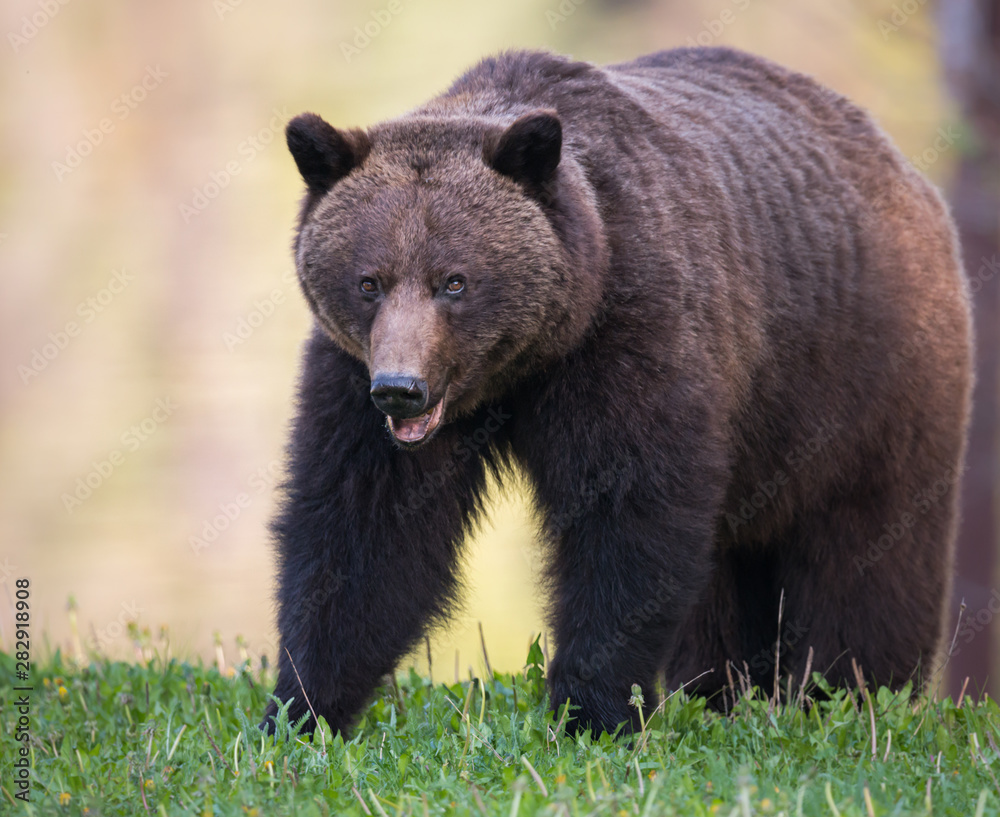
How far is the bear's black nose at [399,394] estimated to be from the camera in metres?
4.28

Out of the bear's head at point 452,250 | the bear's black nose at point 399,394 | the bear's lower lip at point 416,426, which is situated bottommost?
the bear's lower lip at point 416,426

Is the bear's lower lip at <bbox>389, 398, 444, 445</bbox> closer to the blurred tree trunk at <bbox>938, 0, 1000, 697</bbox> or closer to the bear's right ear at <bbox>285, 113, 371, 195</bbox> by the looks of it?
the bear's right ear at <bbox>285, 113, 371, 195</bbox>

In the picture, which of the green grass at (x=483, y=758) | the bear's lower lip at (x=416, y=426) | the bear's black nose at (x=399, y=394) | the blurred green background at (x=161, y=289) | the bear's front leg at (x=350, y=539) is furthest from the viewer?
the blurred green background at (x=161, y=289)

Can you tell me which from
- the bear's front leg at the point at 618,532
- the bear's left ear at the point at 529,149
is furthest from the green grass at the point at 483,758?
the bear's left ear at the point at 529,149

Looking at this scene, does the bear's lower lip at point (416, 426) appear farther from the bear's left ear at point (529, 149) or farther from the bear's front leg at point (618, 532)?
the bear's left ear at point (529, 149)

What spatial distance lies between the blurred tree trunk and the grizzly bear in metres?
6.44

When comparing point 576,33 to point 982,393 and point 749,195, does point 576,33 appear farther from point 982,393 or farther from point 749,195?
point 749,195

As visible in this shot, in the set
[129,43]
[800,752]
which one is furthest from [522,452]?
[129,43]

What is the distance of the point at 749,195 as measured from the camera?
226 inches

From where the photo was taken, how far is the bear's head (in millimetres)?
4621

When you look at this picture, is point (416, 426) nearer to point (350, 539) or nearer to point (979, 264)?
point (350, 539)

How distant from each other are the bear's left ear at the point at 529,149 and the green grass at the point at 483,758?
205cm

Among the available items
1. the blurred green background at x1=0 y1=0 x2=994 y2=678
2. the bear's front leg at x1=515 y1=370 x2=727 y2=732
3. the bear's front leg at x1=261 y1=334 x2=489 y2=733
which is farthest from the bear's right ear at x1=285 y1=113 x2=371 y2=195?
the blurred green background at x1=0 y1=0 x2=994 y2=678

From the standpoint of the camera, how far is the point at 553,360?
485 cm
